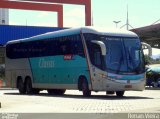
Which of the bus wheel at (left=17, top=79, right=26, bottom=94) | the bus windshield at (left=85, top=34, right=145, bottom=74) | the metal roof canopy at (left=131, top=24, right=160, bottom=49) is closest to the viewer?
the bus windshield at (left=85, top=34, right=145, bottom=74)

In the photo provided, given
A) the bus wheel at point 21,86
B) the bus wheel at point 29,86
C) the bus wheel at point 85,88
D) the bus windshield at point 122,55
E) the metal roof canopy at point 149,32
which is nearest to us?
the bus windshield at point 122,55

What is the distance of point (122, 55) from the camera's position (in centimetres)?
2402

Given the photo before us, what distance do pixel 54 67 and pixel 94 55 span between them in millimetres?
4614

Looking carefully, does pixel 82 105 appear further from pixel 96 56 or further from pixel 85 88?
pixel 85 88

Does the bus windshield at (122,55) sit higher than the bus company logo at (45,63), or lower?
higher

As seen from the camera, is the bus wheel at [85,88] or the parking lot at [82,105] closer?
the parking lot at [82,105]

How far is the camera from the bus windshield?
2379cm

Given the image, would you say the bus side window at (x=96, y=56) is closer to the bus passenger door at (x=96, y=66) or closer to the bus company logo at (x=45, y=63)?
the bus passenger door at (x=96, y=66)

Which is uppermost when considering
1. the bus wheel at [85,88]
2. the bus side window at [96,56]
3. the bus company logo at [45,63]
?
the bus side window at [96,56]

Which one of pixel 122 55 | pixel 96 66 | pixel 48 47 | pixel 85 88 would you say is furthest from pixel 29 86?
pixel 122 55

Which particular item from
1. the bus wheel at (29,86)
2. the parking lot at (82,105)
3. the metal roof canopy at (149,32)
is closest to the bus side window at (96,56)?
the parking lot at (82,105)

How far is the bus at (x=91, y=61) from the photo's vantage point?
23797 millimetres

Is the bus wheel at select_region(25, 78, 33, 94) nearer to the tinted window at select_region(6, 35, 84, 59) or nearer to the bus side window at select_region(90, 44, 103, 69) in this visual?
the tinted window at select_region(6, 35, 84, 59)

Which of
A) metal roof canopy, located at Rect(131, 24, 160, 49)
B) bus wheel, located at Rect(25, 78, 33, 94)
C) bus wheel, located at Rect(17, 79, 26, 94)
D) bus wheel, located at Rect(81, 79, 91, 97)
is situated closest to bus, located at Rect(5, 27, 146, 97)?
bus wheel, located at Rect(81, 79, 91, 97)
